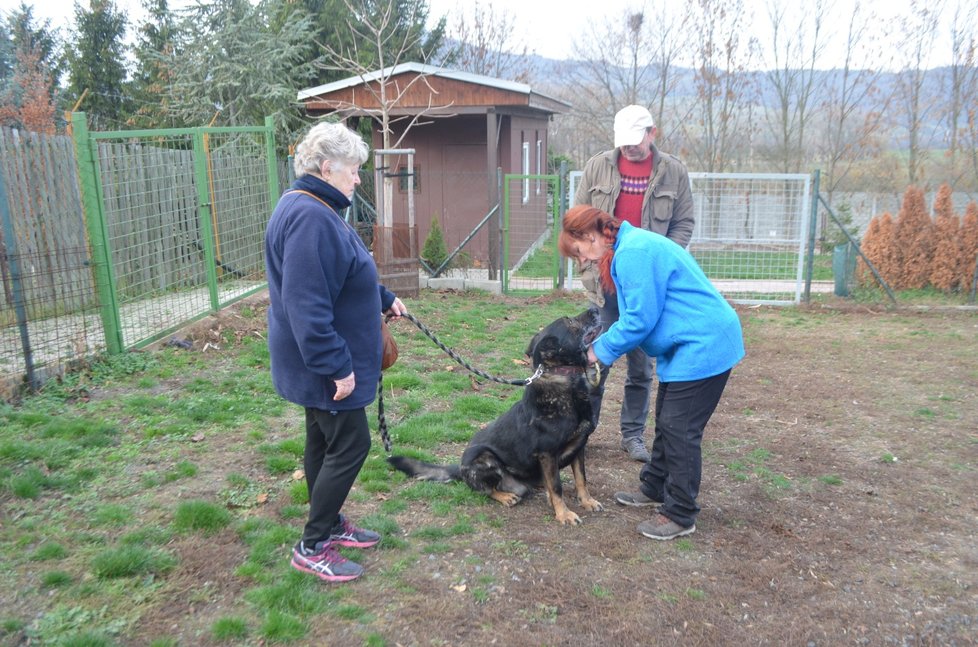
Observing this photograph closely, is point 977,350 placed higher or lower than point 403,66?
lower

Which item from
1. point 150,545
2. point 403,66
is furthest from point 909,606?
point 403,66

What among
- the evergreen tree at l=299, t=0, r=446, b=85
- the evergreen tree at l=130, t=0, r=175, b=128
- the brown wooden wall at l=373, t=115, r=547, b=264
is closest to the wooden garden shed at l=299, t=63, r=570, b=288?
the brown wooden wall at l=373, t=115, r=547, b=264

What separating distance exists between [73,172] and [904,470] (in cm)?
757

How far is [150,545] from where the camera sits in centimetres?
340

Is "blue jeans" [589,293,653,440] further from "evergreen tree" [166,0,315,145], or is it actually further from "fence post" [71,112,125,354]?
"evergreen tree" [166,0,315,145]

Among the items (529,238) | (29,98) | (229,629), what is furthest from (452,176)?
(229,629)

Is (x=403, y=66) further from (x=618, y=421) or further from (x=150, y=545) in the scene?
(x=150, y=545)

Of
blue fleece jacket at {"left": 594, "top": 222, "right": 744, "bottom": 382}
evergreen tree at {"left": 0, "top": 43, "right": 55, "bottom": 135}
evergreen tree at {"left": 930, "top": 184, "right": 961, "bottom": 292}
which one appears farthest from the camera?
evergreen tree at {"left": 0, "top": 43, "right": 55, "bottom": 135}

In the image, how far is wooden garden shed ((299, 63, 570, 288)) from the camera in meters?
13.2

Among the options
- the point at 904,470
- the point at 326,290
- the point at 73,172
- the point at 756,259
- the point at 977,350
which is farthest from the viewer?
the point at 756,259

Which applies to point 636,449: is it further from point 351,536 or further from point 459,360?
point 351,536

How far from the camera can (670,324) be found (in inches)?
133

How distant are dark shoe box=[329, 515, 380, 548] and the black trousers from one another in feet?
0.78

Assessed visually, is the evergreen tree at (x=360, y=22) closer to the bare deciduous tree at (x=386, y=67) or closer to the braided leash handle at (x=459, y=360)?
the bare deciduous tree at (x=386, y=67)
